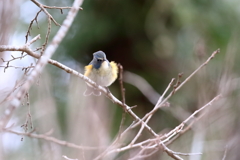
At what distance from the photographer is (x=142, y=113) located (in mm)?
7082

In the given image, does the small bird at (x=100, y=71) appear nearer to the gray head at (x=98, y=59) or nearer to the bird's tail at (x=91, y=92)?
the gray head at (x=98, y=59)

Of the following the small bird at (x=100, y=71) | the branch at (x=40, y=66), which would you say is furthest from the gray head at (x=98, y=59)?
the branch at (x=40, y=66)

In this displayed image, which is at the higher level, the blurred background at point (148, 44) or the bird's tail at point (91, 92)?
the blurred background at point (148, 44)

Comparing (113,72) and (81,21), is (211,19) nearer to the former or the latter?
(81,21)

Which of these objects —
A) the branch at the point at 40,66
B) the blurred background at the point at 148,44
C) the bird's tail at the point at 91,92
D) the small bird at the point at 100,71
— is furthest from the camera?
the blurred background at the point at 148,44

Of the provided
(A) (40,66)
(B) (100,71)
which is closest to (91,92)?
(B) (100,71)

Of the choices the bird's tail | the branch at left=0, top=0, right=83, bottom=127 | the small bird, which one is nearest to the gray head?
the small bird

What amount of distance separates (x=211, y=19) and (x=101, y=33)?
2161 mm

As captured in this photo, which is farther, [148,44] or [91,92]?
[148,44]

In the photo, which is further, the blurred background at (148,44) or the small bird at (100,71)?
the blurred background at (148,44)

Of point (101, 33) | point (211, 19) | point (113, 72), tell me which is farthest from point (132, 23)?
point (113, 72)

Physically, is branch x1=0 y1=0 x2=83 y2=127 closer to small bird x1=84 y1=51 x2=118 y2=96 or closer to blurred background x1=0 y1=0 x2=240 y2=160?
small bird x1=84 y1=51 x2=118 y2=96

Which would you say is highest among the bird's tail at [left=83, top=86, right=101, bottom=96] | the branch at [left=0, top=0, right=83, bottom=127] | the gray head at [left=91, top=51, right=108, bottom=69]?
the gray head at [left=91, top=51, right=108, bottom=69]

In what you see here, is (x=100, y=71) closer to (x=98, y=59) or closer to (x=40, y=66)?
(x=98, y=59)
